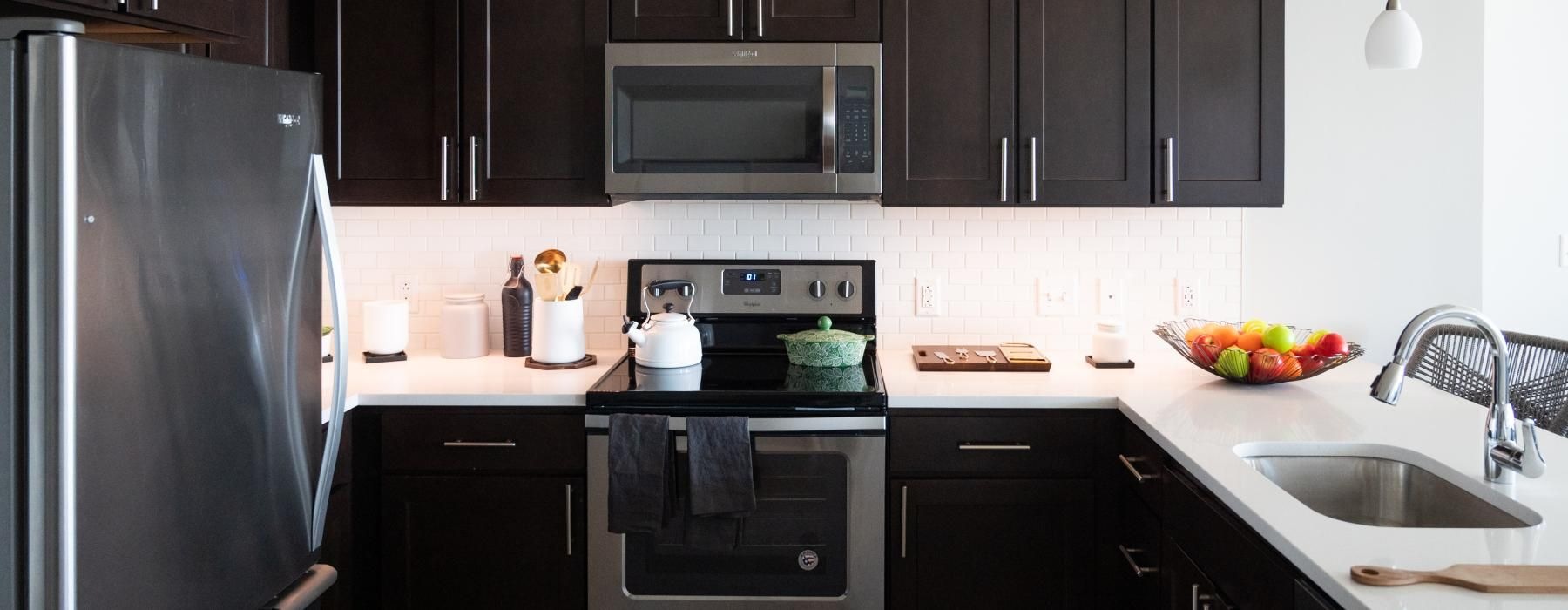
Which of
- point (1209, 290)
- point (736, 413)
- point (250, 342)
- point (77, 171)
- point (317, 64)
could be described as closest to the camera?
point (77, 171)

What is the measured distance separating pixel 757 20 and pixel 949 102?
54 cm

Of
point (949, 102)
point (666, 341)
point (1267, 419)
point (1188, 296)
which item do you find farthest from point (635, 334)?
point (1188, 296)

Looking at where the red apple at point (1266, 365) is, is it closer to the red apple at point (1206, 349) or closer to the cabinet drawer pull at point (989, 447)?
the red apple at point (1206, 349)

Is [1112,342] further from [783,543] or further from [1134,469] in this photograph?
[783,543]

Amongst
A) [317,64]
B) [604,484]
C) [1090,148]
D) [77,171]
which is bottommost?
[604,484]

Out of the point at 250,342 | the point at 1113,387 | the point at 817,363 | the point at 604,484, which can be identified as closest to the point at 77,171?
the point at 250,342

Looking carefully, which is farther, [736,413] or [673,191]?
[673,191]

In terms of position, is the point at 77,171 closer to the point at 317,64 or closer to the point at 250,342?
the point at 250,342

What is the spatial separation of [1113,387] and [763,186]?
3.28ft

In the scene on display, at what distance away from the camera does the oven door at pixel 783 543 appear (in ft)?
8.23

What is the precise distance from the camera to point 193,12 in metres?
2.36

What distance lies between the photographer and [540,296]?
2.97m

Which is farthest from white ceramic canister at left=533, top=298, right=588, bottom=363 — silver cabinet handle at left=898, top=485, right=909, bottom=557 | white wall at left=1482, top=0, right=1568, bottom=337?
white wall at left=1482, top=0, right=1568, bottom=337

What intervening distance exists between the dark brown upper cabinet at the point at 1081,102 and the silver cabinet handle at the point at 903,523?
76 centimetres
